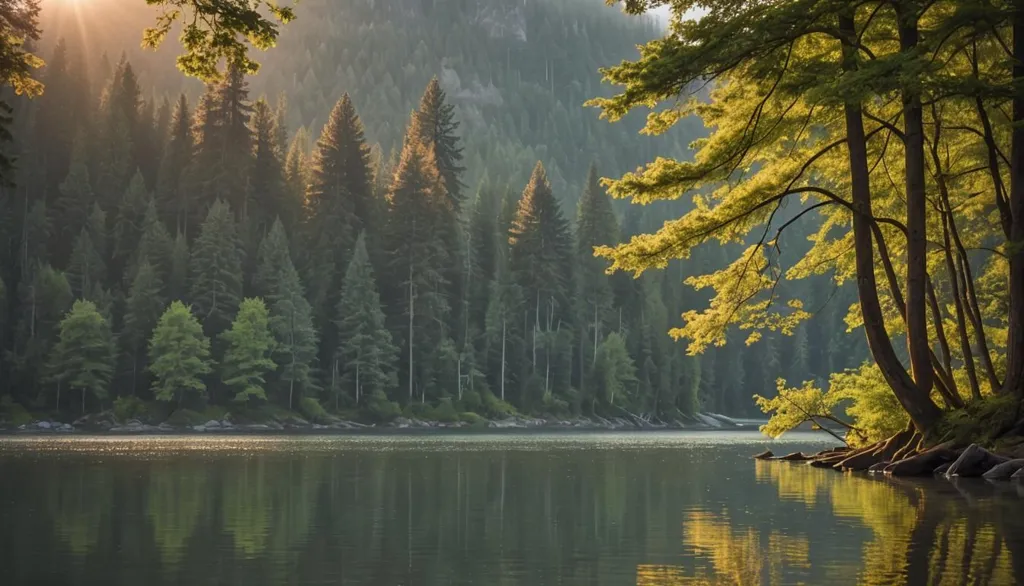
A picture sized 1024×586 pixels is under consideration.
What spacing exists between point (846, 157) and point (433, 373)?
208 feet

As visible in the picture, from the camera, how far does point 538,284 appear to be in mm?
101250

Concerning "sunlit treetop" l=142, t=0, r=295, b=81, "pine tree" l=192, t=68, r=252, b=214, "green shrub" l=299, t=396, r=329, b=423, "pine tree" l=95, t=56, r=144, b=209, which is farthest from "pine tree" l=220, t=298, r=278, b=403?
"sunlit treetop" l=142, t=0, r=295, b=81

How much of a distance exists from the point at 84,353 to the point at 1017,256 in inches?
2477

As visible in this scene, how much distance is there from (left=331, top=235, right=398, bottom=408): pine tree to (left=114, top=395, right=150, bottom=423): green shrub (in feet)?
45.5

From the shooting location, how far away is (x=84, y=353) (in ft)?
242

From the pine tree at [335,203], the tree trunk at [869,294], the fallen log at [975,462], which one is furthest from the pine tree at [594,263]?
the fallen log at [975,462]

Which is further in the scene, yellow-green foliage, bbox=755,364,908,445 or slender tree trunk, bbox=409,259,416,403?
slender tree trunk, bbox=409,259,416,403

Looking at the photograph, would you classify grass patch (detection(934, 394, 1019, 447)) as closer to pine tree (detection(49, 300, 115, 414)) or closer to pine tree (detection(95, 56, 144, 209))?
pine tree (detection(49, 300, 115, 414))

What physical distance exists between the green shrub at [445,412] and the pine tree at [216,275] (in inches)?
642

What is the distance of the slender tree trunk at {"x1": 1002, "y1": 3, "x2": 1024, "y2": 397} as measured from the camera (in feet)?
76.9

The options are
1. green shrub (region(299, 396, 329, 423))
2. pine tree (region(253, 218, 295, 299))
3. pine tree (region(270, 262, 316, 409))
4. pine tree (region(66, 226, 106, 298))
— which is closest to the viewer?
green shrub (region(299, 396, 329, 423))

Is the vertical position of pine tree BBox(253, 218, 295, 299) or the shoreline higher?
pine tree BBox(253, 218, 295, 299)

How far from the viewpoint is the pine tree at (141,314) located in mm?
78125

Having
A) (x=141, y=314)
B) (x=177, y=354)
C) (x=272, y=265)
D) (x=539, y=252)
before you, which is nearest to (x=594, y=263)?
(x=539, y=252)
